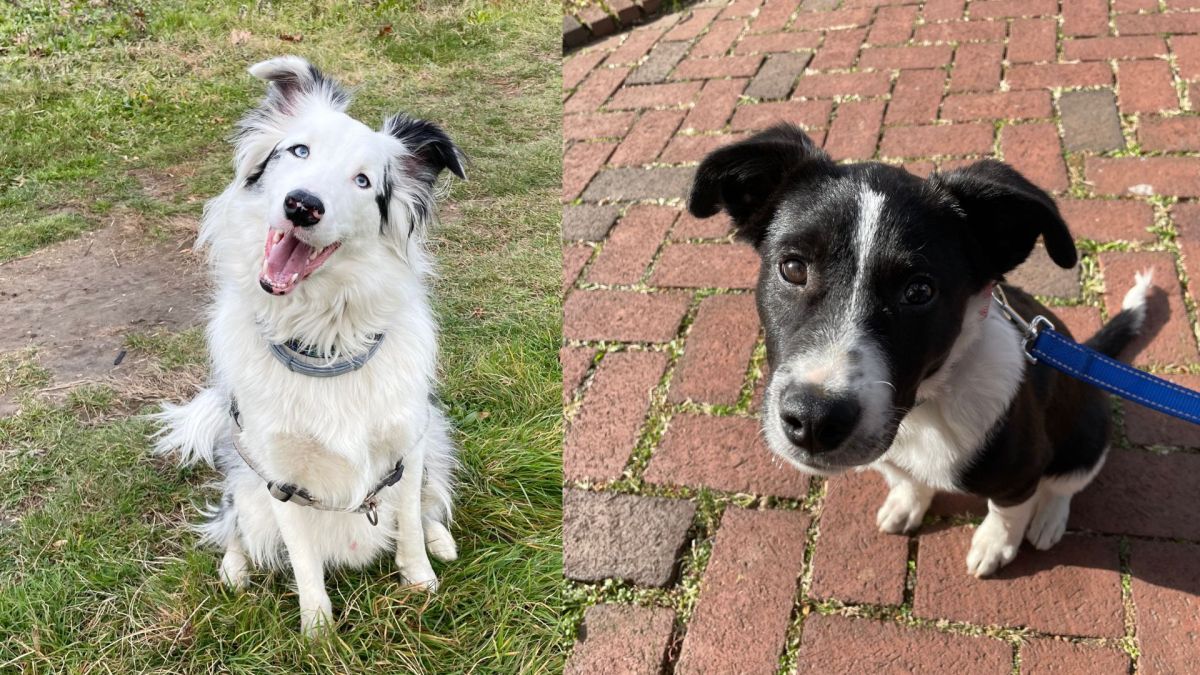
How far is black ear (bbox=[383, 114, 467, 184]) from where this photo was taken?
6.95ft

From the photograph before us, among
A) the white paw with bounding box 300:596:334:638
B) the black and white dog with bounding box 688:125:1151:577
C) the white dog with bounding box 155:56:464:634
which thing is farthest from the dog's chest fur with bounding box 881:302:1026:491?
the white paw with bounding box 300:596:334:638

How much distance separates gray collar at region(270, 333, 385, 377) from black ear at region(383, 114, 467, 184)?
1.46ft

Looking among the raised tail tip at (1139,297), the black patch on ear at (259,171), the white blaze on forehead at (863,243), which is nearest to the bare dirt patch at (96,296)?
the black patch on ear at (259,171)

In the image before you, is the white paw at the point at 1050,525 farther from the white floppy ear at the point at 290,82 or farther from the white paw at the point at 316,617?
the white floppy ear at the point at 290,82

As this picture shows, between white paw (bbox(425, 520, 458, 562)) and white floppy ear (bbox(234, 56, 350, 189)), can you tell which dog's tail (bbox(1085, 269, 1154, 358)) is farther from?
white floppy ear (bbox(234, 56, 350, 189))

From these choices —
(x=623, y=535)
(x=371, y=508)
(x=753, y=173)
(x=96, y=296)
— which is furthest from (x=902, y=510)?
(x=96, y=296)

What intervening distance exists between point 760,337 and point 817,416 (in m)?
1.35

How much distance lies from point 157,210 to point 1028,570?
7.94 ft

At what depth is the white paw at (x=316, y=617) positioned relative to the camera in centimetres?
210

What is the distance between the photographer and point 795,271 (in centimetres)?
193

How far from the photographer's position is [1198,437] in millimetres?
2609

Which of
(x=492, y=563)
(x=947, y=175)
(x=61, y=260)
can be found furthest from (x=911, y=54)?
(x=61, y=260)

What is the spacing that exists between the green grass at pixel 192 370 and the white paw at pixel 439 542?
38 millimetres

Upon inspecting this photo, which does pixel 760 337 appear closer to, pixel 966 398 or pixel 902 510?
pixel 902 510
